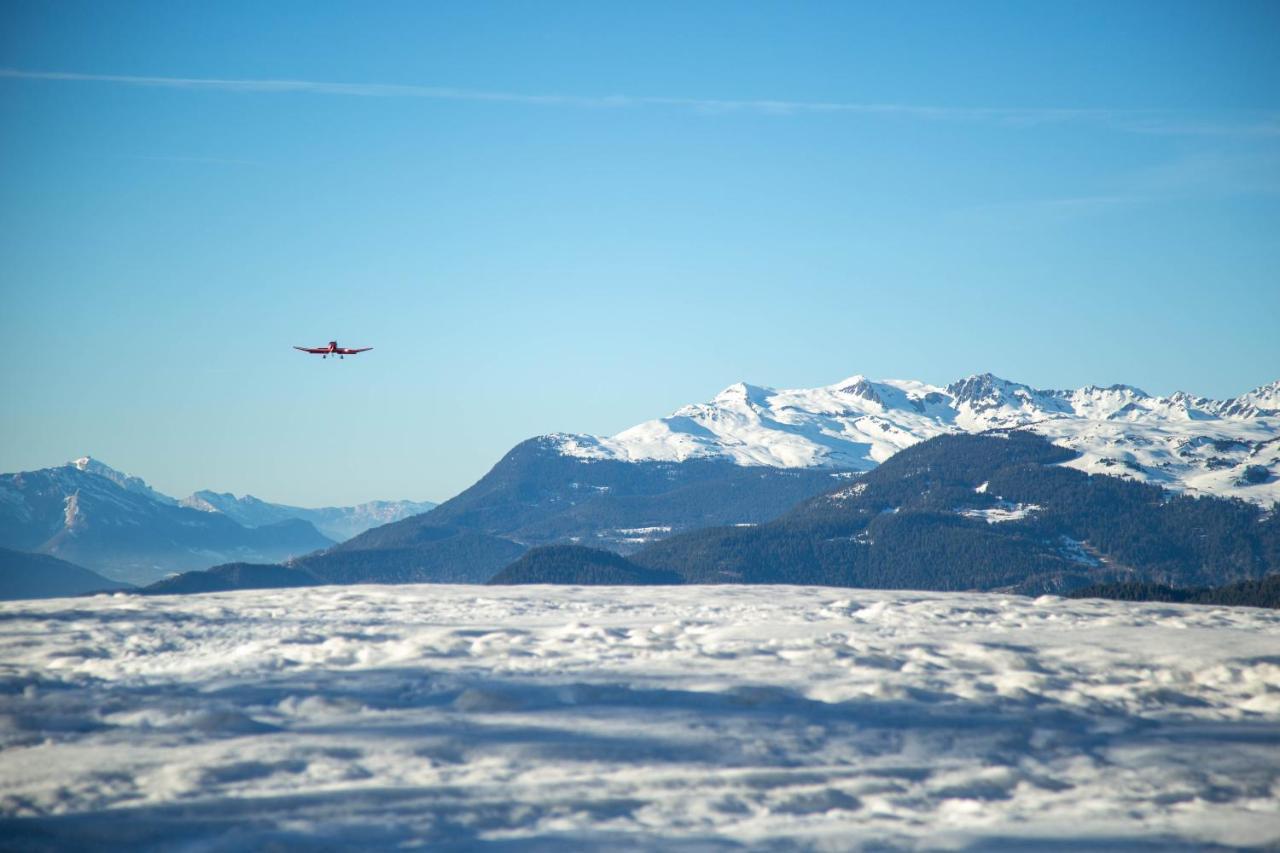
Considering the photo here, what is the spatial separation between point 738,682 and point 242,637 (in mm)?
17328

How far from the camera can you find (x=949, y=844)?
2656cm

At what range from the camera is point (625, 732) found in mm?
32312

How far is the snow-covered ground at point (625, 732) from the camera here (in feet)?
89.4

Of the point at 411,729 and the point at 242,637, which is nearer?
the point at 411,729

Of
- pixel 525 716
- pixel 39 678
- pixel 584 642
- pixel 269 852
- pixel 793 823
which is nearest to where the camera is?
pixel 269 852

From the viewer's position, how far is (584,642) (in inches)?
1633

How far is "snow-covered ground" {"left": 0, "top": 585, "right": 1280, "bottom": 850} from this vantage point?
27234mm

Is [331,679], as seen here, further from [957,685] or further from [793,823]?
[957,685]

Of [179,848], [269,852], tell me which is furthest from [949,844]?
[179,848]

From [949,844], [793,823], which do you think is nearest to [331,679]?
[793,823]

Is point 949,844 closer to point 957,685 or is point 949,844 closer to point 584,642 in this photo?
point 957,685

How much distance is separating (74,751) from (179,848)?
6271 mm

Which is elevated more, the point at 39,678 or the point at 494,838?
the point at 39,678

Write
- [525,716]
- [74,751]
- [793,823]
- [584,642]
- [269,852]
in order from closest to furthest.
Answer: [269,852]
[793,823]
[74,751]
[525,716]
[584,642]
